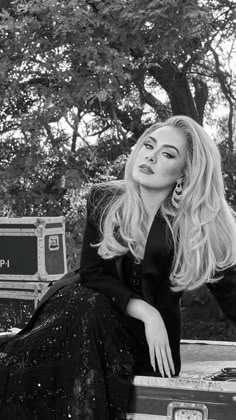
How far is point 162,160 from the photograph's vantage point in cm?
298

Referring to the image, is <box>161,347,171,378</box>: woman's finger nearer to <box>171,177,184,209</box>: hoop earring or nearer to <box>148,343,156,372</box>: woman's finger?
<box>148,343,156,372</box>: woman's finger

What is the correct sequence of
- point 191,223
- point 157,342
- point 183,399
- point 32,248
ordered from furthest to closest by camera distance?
1. point 32,248
2. point 191,223
3. point 157,342
4. point 183,399

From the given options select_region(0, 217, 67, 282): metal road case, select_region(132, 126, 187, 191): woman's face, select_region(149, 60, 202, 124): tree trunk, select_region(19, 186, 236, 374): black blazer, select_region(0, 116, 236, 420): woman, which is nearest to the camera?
select_region(0, 116, 236, 420): woman

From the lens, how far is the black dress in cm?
266

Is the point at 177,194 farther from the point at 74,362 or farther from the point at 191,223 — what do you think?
the point at 74,362

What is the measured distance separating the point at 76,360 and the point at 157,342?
27cm

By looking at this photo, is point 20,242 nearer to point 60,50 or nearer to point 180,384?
point 60,50

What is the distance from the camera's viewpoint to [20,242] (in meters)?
5.36

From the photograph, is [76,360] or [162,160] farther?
[162,160]

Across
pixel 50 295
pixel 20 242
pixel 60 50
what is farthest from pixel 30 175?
pixel 50 295

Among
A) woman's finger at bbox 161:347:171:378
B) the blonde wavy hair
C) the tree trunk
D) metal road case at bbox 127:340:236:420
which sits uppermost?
the tree trunk

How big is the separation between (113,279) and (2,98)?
433 centimetres

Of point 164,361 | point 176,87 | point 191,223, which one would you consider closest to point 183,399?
point 164,361

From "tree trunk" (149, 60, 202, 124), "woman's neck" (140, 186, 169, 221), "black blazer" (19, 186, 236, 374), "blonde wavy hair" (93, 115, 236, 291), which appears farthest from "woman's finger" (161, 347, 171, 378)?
"tree trunk" (149, 60, 202, 124)
